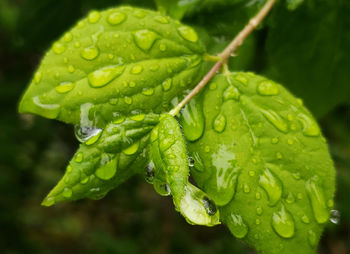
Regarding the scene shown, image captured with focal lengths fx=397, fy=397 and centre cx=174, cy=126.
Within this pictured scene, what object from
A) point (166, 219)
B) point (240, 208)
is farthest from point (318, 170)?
point (166, 219)

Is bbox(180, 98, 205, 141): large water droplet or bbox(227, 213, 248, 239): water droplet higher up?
bbox(180, 98, 205, 141): large water droplet

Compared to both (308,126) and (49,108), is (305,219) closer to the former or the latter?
(308,126)

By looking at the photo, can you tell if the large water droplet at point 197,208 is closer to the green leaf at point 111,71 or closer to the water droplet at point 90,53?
the green leaf at point 111,71

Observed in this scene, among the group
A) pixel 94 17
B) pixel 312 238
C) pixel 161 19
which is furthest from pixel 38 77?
pixel 312 238

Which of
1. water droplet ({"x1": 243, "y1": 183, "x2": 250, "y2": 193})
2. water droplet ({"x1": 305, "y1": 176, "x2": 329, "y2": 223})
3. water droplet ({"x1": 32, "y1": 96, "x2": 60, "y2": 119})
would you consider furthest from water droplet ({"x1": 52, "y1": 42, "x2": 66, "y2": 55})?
water droplet ({"x1": 305, "y1": 176, "x2": 329, "y2": 223})

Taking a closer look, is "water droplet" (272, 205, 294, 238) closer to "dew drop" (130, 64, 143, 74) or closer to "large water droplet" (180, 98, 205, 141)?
"large water droplet" (180, 98, 205, 141)
